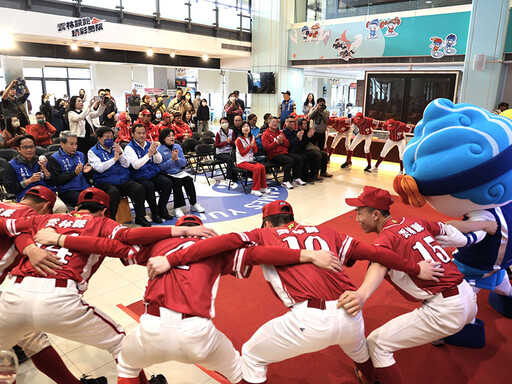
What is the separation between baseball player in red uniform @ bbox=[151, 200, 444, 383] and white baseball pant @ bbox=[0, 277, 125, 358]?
67 cm

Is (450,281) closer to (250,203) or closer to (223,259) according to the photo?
(223,259)

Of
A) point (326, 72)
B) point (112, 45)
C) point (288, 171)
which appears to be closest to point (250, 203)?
point (288, 171)

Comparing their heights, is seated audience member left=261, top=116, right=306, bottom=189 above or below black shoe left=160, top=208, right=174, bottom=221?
above

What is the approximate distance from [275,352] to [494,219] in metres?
2.25

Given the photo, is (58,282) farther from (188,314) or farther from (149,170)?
(149,170)

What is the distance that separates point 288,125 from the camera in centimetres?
895

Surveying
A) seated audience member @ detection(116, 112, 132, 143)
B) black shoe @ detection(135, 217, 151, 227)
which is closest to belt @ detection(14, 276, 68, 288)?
black shoe @ detection(135, 217, 151, 227)

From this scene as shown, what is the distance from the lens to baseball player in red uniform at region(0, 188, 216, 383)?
2305 mm

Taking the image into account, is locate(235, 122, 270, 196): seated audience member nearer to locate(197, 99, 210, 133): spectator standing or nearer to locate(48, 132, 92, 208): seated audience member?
locate(48, 132, 92, 208): seated audience member

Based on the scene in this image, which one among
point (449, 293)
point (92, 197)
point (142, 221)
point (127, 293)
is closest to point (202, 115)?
point (142, 221)

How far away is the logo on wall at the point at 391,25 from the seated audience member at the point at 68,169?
34.3 feet

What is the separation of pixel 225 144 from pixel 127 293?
515cm

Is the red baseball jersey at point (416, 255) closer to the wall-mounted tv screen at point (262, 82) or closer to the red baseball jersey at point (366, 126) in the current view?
the red baseball jersey at point (366, 126)

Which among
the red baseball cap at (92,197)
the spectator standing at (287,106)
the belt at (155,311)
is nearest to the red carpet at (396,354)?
the belt at (155,311)
